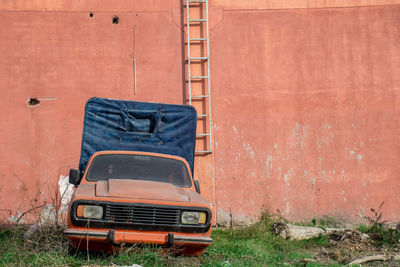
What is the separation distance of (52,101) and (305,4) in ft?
20.6

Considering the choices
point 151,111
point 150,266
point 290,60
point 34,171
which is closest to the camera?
point 150,266

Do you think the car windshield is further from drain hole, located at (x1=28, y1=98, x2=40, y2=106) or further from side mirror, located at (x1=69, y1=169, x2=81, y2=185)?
drain hole, located at (x1=28, y1=98, x2=40, y2=106)

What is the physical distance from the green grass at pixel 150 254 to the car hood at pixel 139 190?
57 centimetres

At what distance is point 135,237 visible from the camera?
4.57 m

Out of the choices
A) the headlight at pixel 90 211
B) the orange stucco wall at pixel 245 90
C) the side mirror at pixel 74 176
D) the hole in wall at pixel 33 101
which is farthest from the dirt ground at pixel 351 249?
the hole in wall at pixel 33 101

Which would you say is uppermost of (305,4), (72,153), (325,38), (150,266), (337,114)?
(305,4)

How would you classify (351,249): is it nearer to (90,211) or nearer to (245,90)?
(90,211)

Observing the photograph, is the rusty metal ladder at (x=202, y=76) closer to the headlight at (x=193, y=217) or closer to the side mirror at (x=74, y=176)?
the side mirror at (x=74, y=176)

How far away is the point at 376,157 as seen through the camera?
31.6ft

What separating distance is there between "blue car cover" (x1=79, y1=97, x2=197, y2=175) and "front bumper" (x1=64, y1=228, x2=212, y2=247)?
8.14 ft

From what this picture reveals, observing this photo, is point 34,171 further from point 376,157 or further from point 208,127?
point 376,157

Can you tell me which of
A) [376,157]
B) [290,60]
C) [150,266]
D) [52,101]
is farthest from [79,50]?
[376,157]

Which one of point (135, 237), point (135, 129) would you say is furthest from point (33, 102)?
point (135, 237)

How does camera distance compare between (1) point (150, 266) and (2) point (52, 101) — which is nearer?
(1) point (150, 266)
